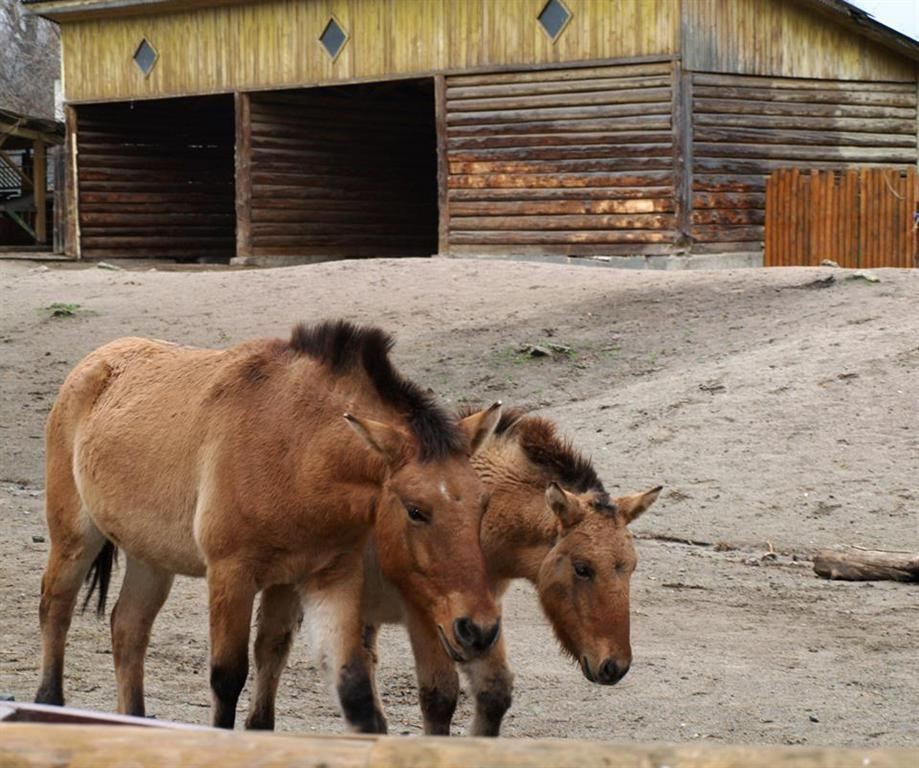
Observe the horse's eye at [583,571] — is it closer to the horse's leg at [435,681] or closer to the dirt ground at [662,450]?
the horse's leg at [435,681]

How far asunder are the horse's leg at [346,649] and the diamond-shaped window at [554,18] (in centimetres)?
1698

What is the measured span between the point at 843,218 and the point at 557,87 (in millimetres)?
4128

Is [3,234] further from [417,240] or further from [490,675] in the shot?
[490,675]

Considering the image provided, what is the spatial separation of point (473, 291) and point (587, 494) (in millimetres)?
11548

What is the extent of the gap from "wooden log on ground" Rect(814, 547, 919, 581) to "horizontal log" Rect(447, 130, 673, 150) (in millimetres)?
12464

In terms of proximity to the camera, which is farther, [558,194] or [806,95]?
[806,95]

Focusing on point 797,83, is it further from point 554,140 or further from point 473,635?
point 473,635

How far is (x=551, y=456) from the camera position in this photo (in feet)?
21.8

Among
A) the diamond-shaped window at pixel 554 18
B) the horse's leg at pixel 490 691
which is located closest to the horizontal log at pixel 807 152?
the diamond-shaped window at pixel 554 18

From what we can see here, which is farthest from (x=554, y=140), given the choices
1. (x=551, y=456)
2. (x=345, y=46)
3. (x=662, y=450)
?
(x=551, y=456)

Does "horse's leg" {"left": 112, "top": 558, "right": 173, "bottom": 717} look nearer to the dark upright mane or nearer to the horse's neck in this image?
the dark upright mane

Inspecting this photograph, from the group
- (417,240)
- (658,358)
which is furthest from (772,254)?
(417,240)

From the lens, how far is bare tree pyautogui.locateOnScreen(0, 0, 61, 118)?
60.2m

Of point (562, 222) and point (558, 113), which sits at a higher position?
point (558, 113)
